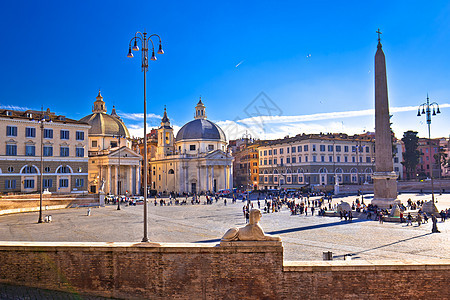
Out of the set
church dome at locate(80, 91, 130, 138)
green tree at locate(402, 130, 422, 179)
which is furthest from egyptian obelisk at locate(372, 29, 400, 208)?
church dome at locate(80, 91, 130, 138)

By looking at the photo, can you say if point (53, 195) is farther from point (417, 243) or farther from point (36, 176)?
point (417, 243)

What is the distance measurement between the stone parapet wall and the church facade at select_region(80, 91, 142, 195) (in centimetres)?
4973

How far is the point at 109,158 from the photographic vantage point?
2323 inches

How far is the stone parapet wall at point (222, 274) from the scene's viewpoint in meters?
8.78

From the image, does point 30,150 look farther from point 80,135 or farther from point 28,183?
point 80,135

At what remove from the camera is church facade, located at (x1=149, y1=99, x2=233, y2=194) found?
70.9m

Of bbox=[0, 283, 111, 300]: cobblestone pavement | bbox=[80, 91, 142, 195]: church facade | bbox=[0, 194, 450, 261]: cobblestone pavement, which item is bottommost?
bbox=[0, 194, 450, 261]: cobblestone pavement

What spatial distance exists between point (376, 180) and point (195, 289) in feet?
85.0

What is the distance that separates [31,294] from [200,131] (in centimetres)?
6555

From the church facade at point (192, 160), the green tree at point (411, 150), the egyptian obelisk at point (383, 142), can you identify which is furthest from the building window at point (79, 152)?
the green tree at point (411, 150)

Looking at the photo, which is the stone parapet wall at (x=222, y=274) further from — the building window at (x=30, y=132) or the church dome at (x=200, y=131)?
the church dome at (x=200, y=131)

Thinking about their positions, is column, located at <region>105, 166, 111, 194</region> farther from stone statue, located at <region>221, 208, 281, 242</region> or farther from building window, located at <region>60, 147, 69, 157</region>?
stone statue, located at <region>221, 208, 281, 242</region>

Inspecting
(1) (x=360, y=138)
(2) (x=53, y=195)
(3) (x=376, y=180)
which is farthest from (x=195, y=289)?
(1) (x=360, y=138)

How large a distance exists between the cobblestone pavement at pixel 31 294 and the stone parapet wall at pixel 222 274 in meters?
0.15
